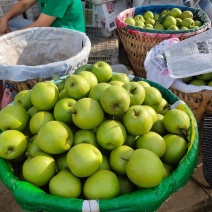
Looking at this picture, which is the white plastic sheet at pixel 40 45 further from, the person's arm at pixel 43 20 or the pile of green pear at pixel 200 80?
the pile of green pear at pixel 200 80

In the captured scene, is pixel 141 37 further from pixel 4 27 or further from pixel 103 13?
pixel 4 27

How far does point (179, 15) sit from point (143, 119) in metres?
1.88

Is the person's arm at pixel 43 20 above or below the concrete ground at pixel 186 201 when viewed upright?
above

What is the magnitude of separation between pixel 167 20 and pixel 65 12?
892mm

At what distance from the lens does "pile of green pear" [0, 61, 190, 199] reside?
1.02 meters

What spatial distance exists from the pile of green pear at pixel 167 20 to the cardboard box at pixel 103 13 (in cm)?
32

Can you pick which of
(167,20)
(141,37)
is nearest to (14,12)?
(141,37)

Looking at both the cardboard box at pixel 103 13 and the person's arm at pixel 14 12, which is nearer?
the person's arm at pixel 14 12

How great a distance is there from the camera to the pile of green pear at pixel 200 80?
1.77 meters

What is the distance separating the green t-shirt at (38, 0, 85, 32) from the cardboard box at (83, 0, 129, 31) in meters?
0.42

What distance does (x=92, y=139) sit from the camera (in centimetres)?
114

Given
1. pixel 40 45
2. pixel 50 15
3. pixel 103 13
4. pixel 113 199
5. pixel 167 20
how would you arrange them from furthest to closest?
1. pixel 103 13
2. pixel 167 20
3. pixel 50 15
4. pixel 40 45
5. pixel 113 199

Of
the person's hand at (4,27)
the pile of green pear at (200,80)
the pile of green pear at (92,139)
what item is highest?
the pile of green pear at (92,139)

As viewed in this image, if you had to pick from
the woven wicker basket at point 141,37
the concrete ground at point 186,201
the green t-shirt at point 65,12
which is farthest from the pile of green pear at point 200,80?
the green t-shirt at point 65,12
